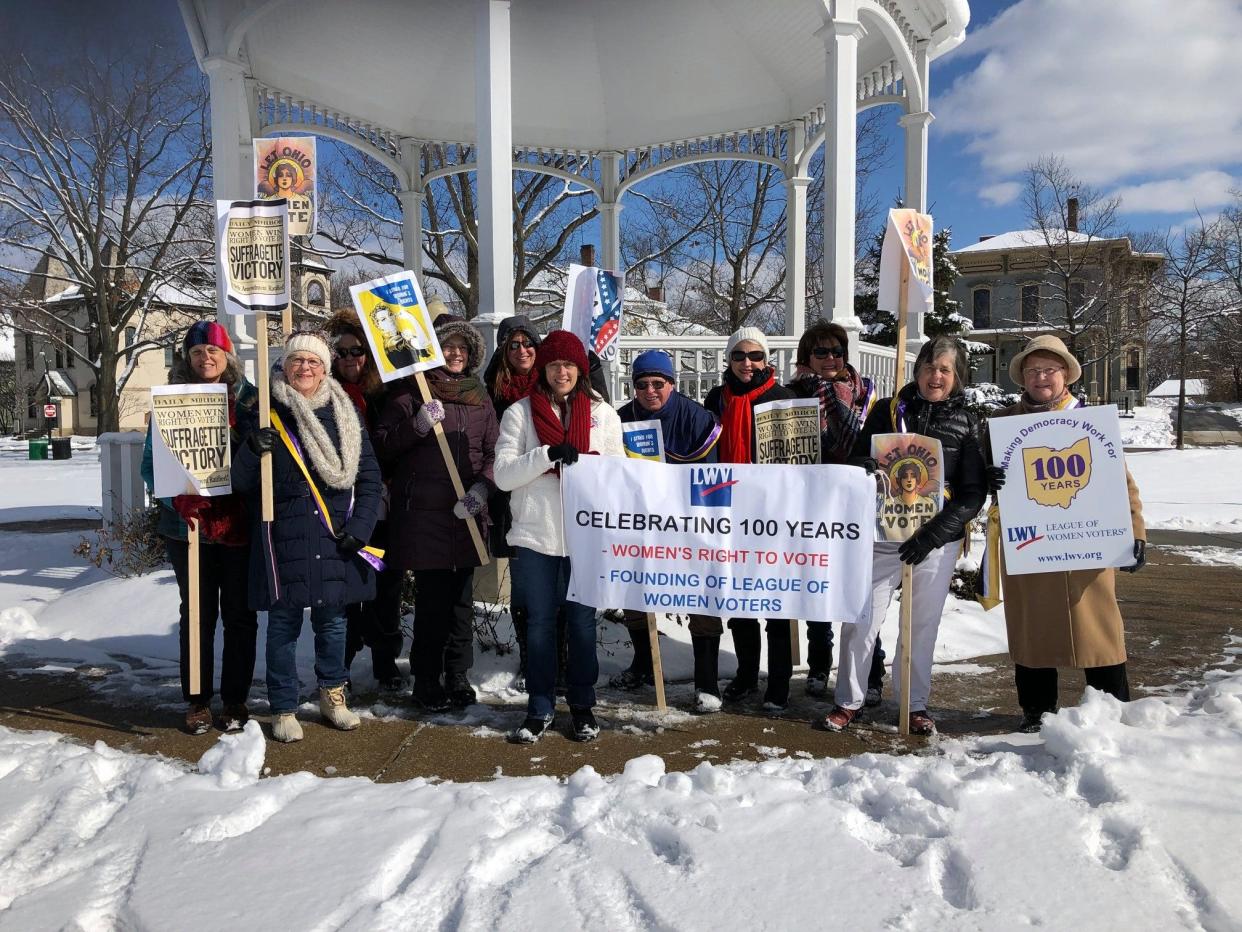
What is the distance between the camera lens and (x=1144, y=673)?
480 centimetres

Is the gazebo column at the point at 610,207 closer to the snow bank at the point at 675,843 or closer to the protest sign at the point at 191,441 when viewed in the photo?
the protest sign at the point at 191,441

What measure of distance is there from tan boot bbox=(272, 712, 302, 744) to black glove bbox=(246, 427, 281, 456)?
4.03 ft

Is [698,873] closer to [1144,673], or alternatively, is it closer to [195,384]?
[195,384]

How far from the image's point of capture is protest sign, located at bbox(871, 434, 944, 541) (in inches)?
151

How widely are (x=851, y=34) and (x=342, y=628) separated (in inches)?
237

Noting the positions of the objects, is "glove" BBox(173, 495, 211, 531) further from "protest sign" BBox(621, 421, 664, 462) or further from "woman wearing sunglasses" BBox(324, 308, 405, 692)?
"protest sign" BBox(621, 421, 664, 462)

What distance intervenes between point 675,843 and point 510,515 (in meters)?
1.87

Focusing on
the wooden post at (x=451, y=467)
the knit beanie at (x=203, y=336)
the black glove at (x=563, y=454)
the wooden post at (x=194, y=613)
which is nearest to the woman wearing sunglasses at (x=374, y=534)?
the wooden post at (x=451, y=467)

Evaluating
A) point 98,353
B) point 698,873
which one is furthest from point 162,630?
point 98,353

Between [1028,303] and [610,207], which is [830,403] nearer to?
[610,207]

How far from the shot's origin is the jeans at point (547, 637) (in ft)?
13.0

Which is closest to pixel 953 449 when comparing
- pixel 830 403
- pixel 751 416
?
pixel 830 403

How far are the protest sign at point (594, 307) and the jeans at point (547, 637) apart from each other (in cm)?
154

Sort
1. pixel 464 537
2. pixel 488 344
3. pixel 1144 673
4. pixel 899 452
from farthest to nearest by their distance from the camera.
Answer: pixel 488 344 < pixel 1144 673 < pixel 464 537 < pixel 899 452
